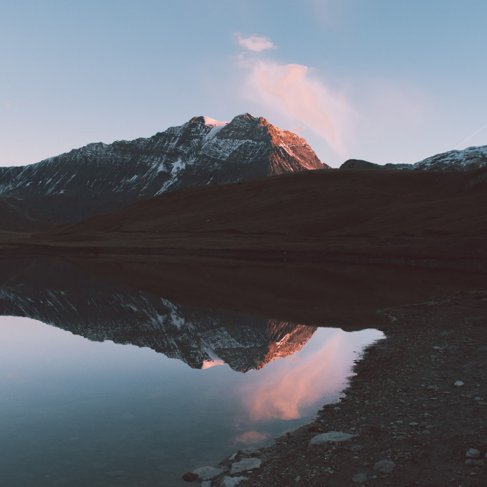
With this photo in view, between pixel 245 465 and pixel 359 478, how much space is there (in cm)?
262

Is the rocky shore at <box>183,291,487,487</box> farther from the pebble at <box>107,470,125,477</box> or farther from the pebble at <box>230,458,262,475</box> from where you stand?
the pebble at <box>107,470,125,477</box>

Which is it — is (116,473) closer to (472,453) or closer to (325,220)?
(472,453)

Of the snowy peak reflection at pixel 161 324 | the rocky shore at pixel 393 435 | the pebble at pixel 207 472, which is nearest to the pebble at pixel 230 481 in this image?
the rocky shore at pixel 393 435

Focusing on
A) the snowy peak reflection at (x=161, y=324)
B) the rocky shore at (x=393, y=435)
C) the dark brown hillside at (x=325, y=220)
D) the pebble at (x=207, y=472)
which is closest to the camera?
the rocky shore at (x=393, y=435)

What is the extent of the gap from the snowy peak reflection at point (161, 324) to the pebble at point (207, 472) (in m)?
8.70

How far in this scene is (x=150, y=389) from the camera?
1656cm

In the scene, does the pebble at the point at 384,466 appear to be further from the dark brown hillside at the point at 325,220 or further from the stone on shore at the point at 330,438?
the dark brown hillside at the point at 325,220

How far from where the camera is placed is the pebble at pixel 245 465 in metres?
10.2

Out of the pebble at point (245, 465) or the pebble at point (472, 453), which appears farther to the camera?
the pebble at point (245, 465)

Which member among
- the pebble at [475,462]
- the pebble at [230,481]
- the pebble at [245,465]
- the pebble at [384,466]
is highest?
the pebble at [230,481]

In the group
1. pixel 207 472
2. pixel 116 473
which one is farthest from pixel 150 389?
pixel 207 472

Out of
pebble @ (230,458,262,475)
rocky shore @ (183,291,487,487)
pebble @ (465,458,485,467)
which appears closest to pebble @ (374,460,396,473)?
rocky shore @ (183,291,487,487)

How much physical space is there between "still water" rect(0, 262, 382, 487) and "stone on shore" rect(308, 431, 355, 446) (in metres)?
1.42

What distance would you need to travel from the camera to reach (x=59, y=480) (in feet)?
33.2
